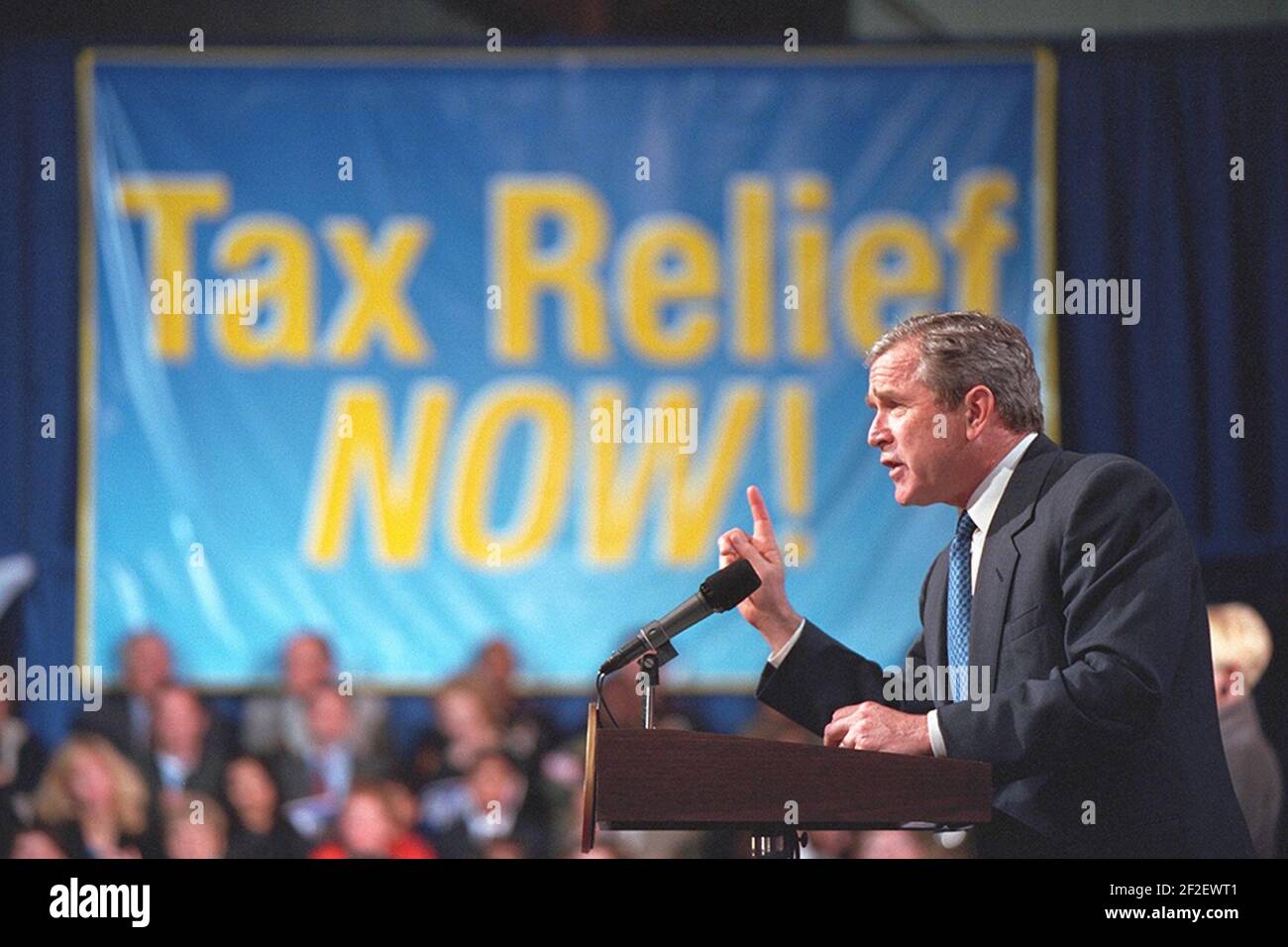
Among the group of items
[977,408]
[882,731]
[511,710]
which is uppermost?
[977,408]

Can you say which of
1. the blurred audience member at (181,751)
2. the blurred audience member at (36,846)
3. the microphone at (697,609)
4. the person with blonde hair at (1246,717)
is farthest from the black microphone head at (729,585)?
the blurred audience member at (36,846)

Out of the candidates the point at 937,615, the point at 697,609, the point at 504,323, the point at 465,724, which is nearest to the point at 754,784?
the point at 697,609

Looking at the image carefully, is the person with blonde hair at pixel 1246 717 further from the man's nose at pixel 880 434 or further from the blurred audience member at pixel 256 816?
the blurred audience member at pixel 256 816

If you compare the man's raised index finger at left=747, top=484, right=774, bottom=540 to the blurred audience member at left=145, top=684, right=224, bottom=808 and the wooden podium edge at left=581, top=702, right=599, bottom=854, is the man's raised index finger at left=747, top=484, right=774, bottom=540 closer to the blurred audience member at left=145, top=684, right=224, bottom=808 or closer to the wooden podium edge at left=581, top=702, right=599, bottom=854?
the wooden podium edge at left=581, top=702, right=599, bottom=854

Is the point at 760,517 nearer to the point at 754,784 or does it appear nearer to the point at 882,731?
the point at 882,731

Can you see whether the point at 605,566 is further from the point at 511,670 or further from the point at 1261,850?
the point at 1261,850

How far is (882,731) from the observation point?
2.28 m

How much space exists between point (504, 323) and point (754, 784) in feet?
14.3

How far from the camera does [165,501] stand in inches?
248

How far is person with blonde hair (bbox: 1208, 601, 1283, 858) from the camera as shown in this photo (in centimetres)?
546

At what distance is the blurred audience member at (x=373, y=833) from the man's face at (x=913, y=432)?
3.55m

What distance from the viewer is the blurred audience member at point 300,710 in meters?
6.08

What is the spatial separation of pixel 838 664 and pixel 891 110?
4000 millimetres

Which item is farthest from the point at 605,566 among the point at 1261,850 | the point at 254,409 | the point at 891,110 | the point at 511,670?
the point at 1261,850
